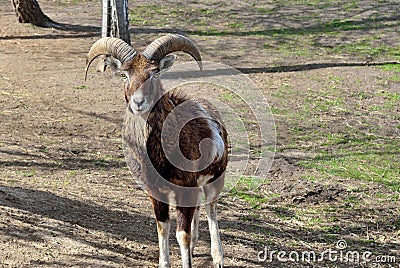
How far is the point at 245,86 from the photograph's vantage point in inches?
497

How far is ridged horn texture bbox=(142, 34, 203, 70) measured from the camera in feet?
21.9

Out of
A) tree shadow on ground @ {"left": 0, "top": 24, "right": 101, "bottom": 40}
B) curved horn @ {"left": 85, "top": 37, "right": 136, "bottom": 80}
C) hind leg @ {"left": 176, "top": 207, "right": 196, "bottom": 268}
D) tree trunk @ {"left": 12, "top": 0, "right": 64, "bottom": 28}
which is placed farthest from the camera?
tree trunk @ {"left": 12, "top": 0, "right": 64, "bottom": 28}

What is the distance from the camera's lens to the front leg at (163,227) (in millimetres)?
6215

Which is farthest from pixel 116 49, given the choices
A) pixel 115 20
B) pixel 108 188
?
pixel 115 20

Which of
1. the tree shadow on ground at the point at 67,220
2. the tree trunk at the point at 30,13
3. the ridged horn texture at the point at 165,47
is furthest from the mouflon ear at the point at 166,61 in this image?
the tree trunk at the point at 30,13

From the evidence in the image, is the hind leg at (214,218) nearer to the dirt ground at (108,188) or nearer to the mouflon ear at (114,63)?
the dirt ground at (108,188)

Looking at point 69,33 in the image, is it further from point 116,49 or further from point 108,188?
point 116,49

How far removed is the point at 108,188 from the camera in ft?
27.3

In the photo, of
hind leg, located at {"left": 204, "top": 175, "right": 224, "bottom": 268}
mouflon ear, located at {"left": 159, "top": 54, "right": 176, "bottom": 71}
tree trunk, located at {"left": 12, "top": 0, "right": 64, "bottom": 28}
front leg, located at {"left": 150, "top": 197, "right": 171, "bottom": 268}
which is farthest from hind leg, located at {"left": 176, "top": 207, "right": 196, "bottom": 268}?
tree trunk, located at {"left": 12, "top": 0, "right": 64, "bottom": 28}

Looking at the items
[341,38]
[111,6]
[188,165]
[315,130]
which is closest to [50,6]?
[111,6]

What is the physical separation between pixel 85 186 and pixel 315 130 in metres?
3.80

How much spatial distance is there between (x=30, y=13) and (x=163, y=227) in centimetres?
1058

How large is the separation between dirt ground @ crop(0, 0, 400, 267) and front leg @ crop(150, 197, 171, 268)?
0.26 m

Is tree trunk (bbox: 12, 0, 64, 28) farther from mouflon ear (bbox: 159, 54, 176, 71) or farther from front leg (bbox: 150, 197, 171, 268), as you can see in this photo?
front leg (bbox: 150, 197, 171, 268)
